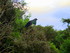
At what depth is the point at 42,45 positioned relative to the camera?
24.8 meters

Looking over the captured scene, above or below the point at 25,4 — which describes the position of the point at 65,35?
below

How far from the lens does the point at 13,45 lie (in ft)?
77.8

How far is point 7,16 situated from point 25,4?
78.7 inches

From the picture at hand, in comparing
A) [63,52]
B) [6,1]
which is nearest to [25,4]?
[6,1]

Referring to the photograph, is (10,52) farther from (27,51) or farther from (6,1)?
(6,1)

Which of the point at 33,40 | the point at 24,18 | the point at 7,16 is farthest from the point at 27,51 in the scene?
the point at 24,18

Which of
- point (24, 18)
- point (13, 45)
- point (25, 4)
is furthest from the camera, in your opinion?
point (24, 18)

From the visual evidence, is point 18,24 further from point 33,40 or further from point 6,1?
point 6,1

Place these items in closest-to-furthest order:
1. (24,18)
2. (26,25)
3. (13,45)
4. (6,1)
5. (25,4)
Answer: (6,1), (13,45), (25,4), (26,25), (24,18)

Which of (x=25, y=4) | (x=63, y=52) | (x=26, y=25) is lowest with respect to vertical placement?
(x=63, y=52)

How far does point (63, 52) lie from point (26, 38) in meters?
3.94

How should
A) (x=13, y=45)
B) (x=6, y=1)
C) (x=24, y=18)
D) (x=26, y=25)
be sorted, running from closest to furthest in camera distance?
(x=6, y=1)
(x=13, y=45)
(x=26, y=25)
(x=24, y=18)

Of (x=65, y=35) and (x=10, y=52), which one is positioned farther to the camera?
(x=65, y=35)

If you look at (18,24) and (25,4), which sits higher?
(25,4)
